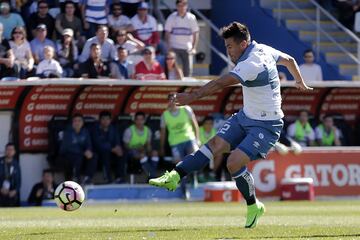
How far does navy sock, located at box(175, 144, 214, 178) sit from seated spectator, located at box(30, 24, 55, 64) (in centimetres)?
1069

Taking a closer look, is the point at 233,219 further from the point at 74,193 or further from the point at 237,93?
the point at 237,93

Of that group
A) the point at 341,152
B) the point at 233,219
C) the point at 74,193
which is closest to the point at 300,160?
the point at 341,152

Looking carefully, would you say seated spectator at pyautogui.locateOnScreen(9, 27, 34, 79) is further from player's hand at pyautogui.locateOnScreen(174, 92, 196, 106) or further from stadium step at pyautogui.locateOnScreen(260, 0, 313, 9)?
player's hand at pyautogui.locateOnScreen(174, 92, 196, 106)

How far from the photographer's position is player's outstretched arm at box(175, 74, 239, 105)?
1225 cm

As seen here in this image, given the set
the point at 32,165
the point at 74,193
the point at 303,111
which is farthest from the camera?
the point at 303,111

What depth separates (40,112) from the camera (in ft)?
77.9

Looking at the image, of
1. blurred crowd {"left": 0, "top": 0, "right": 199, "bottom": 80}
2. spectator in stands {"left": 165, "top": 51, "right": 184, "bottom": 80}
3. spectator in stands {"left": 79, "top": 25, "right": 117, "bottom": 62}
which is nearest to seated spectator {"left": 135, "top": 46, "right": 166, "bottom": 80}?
blurred crowd {"left": 0, "top": 0, "right": 199, "bottom": 80}

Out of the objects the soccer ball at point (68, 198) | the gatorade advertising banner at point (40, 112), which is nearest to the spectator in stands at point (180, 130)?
the gatorade advertising banner at point (40, 112)

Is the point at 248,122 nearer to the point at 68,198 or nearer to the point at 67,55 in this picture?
the point at 68,198

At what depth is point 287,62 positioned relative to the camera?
523 inches

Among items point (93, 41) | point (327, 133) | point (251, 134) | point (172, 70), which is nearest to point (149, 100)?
point (172, 70)

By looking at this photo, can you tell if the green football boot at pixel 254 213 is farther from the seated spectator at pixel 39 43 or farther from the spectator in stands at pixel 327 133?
the spectator in stands at pixel 327 133

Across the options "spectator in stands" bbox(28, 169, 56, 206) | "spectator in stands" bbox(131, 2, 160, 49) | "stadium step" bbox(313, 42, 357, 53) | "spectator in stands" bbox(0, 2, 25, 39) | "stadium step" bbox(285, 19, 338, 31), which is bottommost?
"spectator in stands" bbox(28, 169, 56, 206)

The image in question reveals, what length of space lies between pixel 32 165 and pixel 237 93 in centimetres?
497
